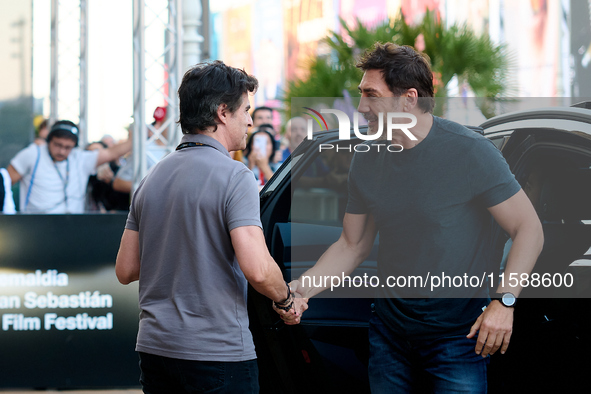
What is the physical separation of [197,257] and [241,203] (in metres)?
0.21

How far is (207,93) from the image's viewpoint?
2.13 meters

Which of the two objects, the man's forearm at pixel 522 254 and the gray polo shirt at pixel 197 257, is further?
the man's forearm at pixel 522 254

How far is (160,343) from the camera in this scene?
2.09 meters

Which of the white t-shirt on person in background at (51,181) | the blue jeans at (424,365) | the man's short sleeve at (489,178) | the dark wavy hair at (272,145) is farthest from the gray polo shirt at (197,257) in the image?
the white t-shirt on person in background at (51,181)

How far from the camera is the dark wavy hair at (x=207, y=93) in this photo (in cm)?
213

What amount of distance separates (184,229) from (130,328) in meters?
2.99

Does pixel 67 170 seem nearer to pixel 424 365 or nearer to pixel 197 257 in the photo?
pixel 197 257

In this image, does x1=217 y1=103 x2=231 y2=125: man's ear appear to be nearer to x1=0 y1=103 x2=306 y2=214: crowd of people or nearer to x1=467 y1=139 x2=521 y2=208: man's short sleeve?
x1=467 y1=139 x2=521 y2=208: man's short sleeve

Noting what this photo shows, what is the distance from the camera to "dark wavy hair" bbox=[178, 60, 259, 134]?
2.13 metres

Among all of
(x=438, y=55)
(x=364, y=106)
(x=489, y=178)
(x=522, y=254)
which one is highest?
(x=438, y=55)

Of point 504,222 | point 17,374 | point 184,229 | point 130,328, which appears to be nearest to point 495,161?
point 504,222

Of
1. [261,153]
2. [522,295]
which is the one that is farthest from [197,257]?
[261,153]

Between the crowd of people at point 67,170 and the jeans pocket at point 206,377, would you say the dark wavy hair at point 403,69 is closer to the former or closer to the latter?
the jeans pocket at point 206,377

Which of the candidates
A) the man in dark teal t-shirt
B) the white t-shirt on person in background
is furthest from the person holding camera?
the man in dark teal t-shirt
